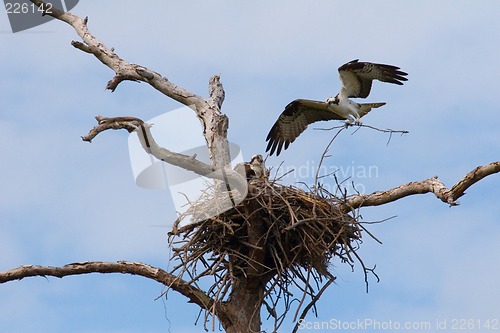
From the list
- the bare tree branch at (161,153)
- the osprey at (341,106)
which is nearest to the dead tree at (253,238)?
the bare tree branch at (161,153)

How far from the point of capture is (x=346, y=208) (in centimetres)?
838

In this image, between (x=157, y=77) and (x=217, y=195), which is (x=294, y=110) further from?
(x=217, y=195)

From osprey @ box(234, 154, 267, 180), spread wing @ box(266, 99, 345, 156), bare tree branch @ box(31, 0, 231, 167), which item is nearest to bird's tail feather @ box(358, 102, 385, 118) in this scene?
spread wing @ box(266, 99, 345, 156)

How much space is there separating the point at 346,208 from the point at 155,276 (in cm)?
188

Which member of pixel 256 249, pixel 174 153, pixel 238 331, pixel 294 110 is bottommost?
pixel 238 331

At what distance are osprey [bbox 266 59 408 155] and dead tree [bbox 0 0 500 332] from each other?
2.04m

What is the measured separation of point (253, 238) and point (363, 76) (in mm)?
3268

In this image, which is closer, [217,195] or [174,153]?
[174,153]

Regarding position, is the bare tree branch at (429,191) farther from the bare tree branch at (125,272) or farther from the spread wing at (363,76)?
the spread wing at (363,76)

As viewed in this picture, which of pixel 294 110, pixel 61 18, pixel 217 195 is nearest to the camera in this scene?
pixel 217 195

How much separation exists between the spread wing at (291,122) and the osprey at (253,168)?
2.80 m

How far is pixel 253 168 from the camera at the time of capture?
8.31m

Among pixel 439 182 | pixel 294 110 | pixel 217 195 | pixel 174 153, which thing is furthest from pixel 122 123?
pixel 294 110

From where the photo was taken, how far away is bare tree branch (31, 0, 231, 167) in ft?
28.6
